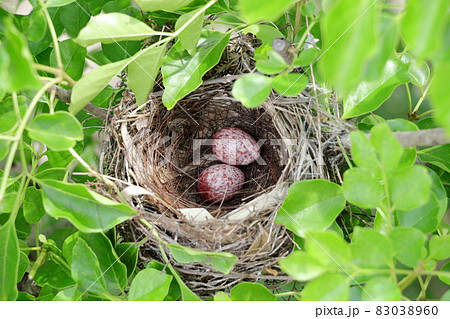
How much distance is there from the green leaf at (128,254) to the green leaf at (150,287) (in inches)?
3.8

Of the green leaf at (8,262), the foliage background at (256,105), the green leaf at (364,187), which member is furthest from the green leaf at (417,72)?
the green leaf at (8,262)

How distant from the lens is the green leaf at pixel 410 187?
0.41 metres

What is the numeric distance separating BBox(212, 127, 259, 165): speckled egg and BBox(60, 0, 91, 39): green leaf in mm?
377

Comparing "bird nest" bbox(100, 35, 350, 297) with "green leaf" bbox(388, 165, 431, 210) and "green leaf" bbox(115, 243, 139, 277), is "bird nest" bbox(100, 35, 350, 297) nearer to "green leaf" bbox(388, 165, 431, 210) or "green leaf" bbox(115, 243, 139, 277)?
"green leaf" bbox(115, 243, 139, 277)

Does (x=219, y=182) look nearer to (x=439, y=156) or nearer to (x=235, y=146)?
(x=235, y=146)

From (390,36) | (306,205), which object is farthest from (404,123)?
(390,36)

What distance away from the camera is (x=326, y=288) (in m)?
0.37

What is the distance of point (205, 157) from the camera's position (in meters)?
1.05

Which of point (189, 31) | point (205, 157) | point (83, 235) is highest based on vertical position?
point (189, 31)

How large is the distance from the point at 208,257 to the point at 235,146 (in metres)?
0.41

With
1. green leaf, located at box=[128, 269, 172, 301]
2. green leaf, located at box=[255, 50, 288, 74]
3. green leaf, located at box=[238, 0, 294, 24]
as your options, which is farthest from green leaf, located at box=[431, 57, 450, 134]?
green leaf, located at box=[128, 269, 172, 301]

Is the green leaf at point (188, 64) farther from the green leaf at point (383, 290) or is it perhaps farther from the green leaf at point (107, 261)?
the green leaf at point (383, 290)

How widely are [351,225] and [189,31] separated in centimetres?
42
